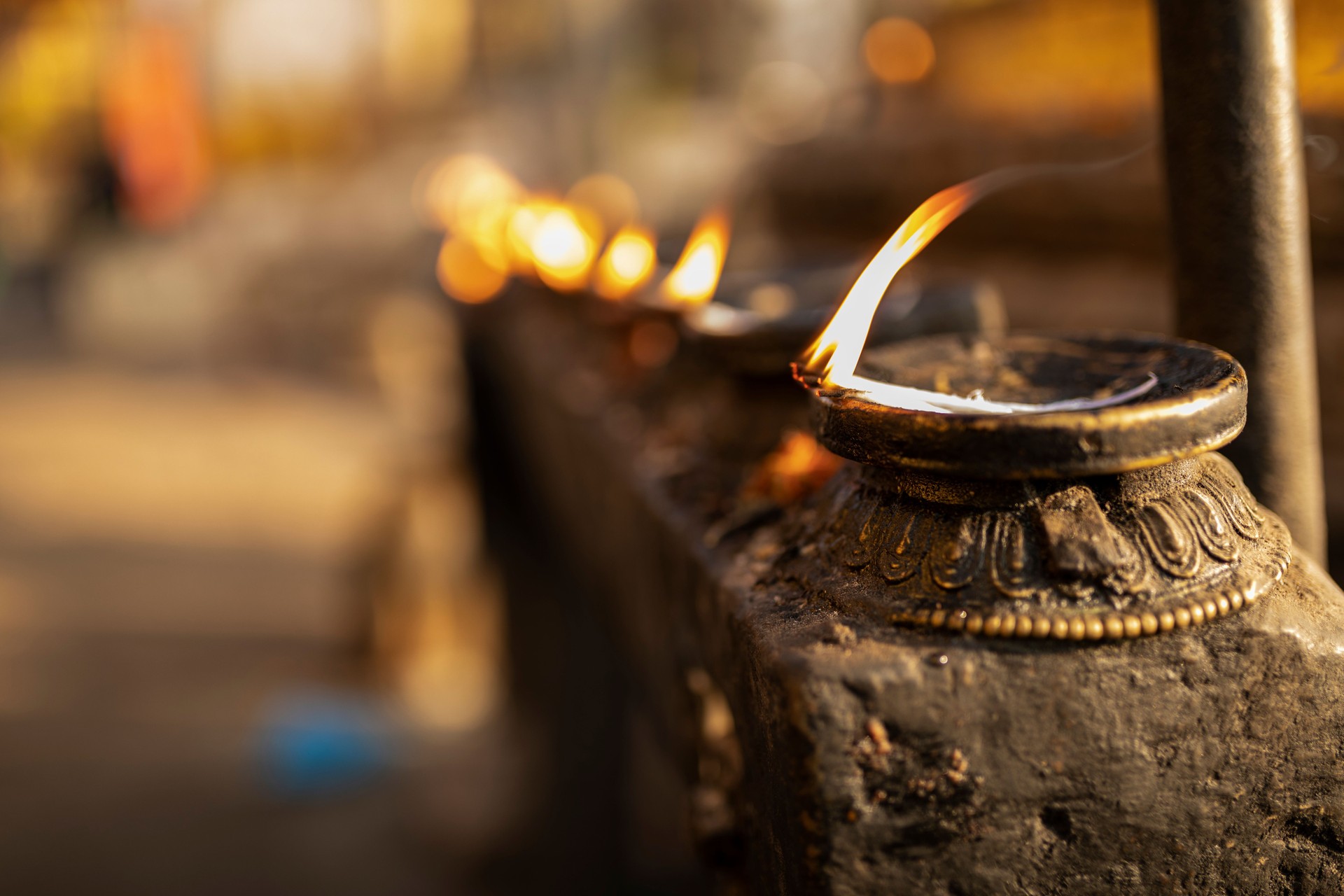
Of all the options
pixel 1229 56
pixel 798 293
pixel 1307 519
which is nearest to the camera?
pixel 1229 56

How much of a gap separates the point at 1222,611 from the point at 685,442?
1046 millimetres

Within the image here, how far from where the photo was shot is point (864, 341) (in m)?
1.11

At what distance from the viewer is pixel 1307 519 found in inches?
51.3

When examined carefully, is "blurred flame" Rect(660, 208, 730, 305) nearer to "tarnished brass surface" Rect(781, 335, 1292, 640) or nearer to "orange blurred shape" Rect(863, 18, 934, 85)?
"tarnished brass surface" Rect(781, 335, 1292, 640)

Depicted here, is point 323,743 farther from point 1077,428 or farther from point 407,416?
point 407,416

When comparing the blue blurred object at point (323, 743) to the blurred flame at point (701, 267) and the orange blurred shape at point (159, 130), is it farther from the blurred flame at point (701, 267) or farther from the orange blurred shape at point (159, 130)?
Result: the orange blurred shape at point (159, 130)

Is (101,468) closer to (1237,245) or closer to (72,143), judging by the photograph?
(1237,245)

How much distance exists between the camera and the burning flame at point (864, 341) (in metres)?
1.03

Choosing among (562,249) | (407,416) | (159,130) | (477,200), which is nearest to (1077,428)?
(562,249)

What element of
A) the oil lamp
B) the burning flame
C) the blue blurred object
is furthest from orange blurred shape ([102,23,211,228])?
the oil lamp

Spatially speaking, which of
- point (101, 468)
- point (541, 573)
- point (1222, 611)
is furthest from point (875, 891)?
point (101, 468)

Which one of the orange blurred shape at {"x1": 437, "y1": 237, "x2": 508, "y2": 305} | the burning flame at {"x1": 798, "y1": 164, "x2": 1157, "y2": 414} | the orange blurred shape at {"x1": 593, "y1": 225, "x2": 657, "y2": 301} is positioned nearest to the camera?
the burning flame at {"x1": 798, "y1": 164, "x2": 1157, "y2": 414}

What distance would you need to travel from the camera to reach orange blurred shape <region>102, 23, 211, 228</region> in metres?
14.2

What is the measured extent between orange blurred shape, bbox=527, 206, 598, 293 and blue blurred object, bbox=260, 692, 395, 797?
2540mm
